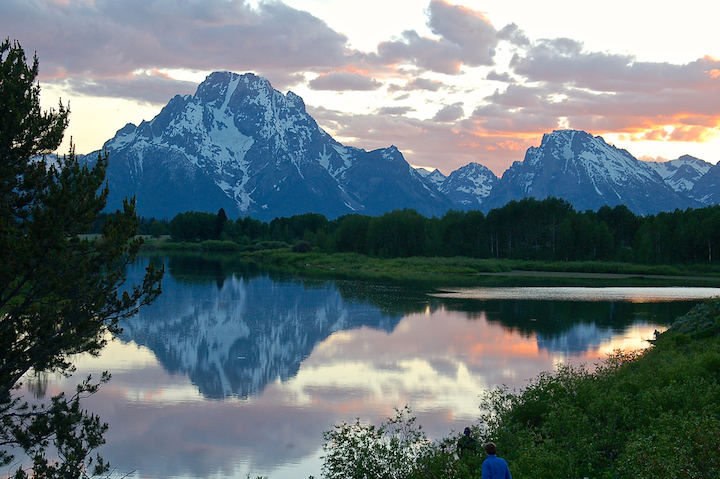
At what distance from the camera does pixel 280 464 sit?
715 inches

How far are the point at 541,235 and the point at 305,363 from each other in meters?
96.0

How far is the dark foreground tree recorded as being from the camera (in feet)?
44.4

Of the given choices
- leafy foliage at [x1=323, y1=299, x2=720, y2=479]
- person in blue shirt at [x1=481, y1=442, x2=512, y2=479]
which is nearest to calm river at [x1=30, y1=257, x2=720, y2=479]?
leafy foliage at [x1=323, y1=299, x2=720, y2=479]

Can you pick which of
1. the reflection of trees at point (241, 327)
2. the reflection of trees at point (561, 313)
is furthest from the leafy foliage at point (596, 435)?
the reflection of trees at point (561, 313)

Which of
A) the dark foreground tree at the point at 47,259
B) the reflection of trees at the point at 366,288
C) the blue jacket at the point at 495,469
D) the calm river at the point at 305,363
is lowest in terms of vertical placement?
the calm river at the point at 305,363

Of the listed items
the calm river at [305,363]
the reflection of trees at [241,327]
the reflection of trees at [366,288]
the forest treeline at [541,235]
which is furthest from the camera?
the forest treeline at [541,235]

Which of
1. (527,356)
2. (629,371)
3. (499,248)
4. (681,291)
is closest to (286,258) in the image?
(499,248)

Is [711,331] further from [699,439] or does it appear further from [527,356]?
[699,439]

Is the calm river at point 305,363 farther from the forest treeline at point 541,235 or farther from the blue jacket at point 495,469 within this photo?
the forest treeline at point 541,235

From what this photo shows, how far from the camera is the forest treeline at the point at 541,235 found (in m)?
103

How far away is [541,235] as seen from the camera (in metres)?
121

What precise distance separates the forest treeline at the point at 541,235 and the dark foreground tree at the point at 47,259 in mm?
101545

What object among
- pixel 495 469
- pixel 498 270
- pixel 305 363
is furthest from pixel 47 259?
pixel 498 270

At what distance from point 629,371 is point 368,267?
9009 centimetres
